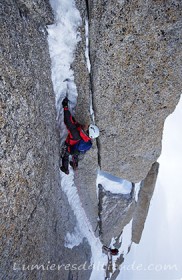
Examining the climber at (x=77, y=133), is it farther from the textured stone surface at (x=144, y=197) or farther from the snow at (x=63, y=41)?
the textured stone surface at (x=144, y=197)

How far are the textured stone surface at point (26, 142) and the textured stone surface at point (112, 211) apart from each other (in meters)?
5.09

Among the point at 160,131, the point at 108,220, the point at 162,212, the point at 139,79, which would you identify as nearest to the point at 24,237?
the point at 139,79

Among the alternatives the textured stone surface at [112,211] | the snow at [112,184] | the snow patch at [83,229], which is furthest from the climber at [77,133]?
the textured stone surface at [112,211]

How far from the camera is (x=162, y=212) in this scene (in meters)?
59.5

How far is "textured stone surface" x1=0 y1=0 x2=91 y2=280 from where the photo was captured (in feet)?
15.2

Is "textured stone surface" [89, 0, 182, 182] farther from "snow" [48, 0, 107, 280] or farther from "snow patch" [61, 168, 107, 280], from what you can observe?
"snow patch" [61, 168, 107, 280]

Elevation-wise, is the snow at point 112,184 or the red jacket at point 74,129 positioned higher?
the red jacket at point 74,129

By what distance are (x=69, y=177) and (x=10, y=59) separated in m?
6.06

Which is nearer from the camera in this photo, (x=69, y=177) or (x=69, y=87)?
(x=69, y=87)

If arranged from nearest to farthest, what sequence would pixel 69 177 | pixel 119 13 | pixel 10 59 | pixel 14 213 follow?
1. pixel 10 59
2. pixel 14 213
3. pixel 119 13
4. pixel 69 177

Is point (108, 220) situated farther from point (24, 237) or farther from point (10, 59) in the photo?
point (10, 59)

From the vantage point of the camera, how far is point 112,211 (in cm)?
1349

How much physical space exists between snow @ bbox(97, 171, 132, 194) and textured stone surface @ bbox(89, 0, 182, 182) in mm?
2805

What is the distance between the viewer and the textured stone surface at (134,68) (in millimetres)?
6047
